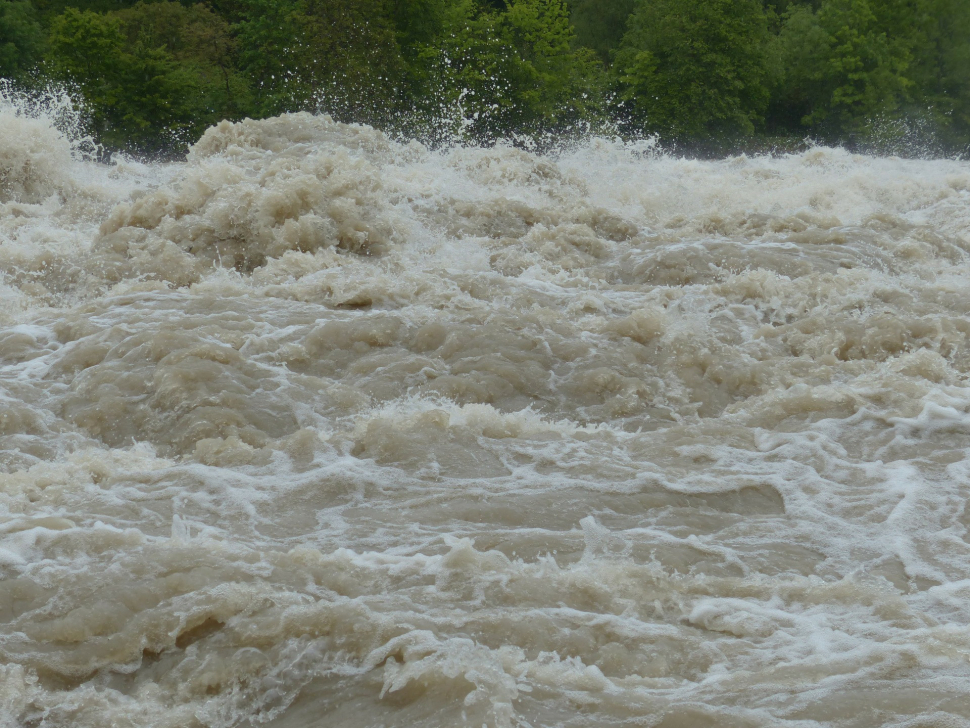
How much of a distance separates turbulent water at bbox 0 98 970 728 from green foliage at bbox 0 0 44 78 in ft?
47.3

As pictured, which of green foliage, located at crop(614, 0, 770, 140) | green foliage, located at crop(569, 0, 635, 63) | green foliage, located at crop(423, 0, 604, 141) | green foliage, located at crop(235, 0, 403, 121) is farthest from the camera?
green foliage, located at crop(569, 0, 635, 63)

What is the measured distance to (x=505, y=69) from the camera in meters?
25.4

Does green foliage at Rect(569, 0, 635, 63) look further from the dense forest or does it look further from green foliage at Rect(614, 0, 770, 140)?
green foliage at Rect(614, 0, 770, 140)

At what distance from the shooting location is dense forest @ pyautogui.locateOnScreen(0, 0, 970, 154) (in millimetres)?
22594

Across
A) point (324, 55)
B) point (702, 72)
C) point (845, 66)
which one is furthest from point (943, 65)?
point (324, 55)

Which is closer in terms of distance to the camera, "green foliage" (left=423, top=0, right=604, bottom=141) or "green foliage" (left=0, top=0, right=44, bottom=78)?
"green foliage" (left=0, top=0, right=44, bottom=78)

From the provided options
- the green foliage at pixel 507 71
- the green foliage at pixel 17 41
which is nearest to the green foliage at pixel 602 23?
the green foliage at pixel 507 71

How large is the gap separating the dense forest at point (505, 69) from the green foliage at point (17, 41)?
5 cm

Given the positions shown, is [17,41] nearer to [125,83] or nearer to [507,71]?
[125,83]

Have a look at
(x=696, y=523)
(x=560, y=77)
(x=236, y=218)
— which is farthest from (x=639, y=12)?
(x=696, y=523)

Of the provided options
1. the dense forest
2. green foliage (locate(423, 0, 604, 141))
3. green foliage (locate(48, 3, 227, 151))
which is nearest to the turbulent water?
green foliage (locate(48, 3, 227, 151))

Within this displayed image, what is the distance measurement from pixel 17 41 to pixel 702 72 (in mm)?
17268

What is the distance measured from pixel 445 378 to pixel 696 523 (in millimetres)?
2363

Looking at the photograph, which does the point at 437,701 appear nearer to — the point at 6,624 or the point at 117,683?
the point at 117,683
